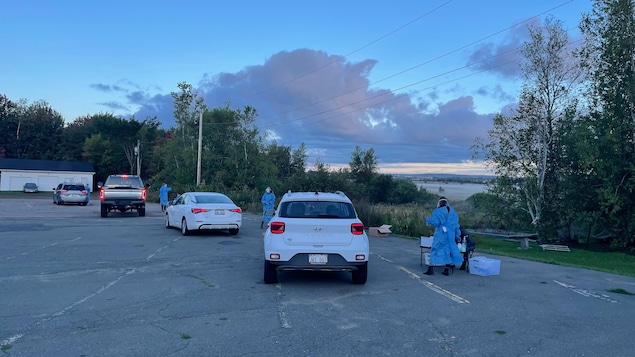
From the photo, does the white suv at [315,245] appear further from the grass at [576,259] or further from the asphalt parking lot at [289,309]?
the grass at [576,259]

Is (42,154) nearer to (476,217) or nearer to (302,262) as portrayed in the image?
(476,217)

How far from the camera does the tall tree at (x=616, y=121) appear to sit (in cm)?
2264

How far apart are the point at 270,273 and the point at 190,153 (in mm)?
41331

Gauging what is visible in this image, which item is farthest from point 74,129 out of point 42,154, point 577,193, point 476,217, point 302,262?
point 302,262

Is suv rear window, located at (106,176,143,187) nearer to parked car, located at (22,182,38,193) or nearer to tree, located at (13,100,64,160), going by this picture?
parked car, located at (22,182,38,193)

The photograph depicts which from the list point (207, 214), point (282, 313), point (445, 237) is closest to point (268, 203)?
point (207, 214)

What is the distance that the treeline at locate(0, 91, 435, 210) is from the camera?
42.5 meters

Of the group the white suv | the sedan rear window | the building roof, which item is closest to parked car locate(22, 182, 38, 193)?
the building roof

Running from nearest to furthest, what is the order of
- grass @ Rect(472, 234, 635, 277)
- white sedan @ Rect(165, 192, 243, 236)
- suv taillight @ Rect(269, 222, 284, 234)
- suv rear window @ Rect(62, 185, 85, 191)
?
suv taillight @ Rect(269, 222, 284, 234) → grass @ Rect(472, 234, 635, 277) → white sedan @ Rect(165, 192, 243, 236) → suv rear window @ Rect(62, 185, 85, 191)

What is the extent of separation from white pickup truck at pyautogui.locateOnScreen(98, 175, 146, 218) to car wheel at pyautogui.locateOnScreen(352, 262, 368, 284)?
17.7 meters

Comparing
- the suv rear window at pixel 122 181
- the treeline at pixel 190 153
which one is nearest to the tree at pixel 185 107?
the treeline at pixel 190 153

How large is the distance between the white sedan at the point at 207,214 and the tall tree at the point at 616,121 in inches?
647

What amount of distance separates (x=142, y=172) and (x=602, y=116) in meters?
66.3

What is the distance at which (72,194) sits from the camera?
35781 millimetres
